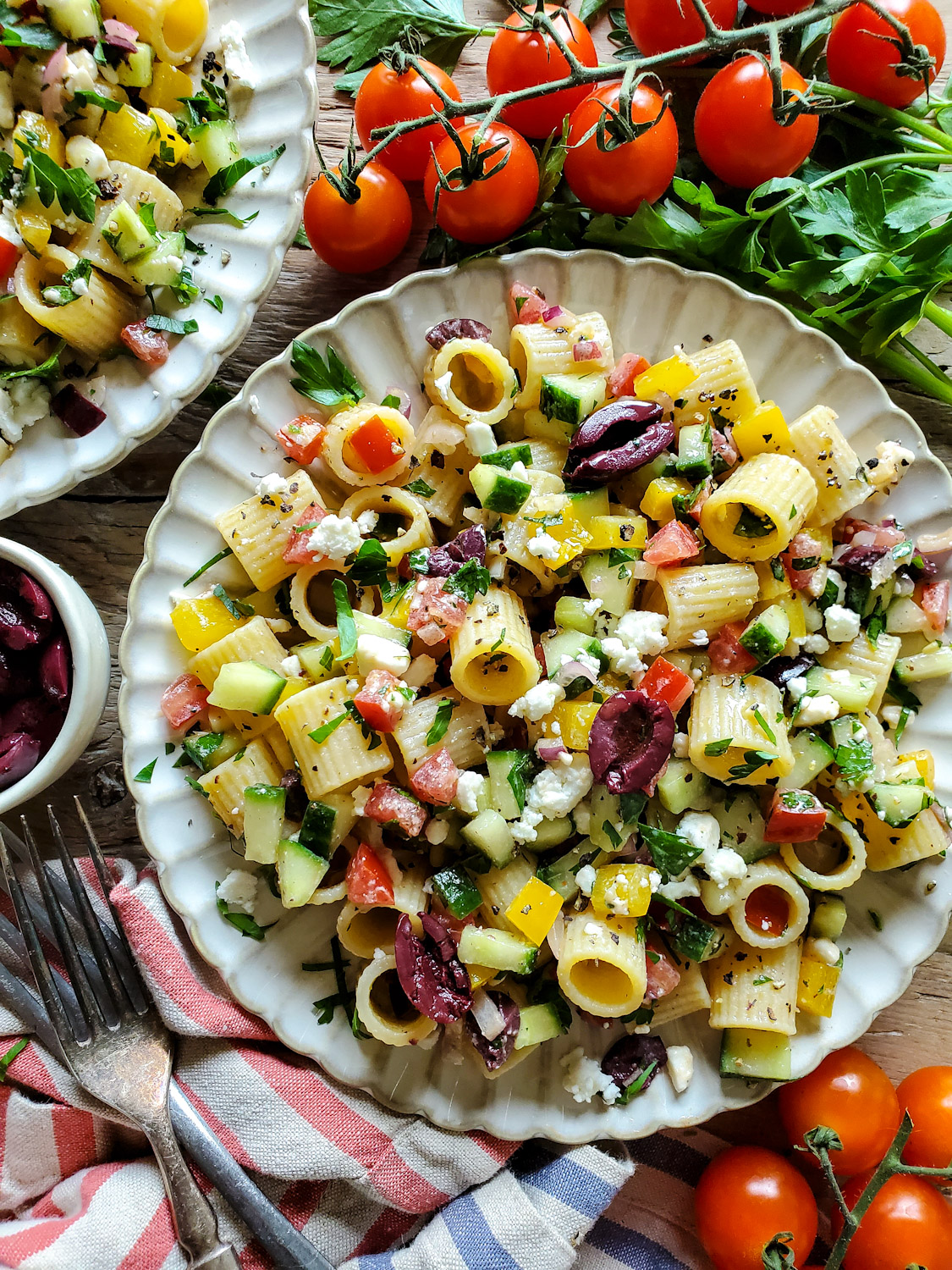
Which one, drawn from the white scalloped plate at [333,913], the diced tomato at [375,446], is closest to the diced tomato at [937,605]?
the white scalloped plate at [333,913]

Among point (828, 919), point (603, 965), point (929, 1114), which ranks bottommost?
point (929, 1114)

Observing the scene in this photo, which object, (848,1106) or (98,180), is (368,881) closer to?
(848,1106)

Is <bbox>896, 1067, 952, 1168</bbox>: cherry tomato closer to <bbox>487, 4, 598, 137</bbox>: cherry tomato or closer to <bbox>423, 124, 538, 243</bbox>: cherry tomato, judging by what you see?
<bbox>423, 124, 538, 243</bbox>: cherry tomato

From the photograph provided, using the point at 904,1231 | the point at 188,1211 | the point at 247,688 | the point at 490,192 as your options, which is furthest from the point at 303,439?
the point at 904,1231

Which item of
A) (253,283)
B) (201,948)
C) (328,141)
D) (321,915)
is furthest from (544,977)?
(328,141)

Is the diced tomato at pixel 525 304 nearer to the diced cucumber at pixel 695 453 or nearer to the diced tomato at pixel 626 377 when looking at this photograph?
the diced tomato at pixel 626 377

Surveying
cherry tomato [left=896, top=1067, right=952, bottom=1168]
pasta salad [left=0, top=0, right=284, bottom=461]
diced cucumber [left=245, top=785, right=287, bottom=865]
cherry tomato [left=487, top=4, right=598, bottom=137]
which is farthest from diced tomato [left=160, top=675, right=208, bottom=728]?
cherry tomato [left=896, top=1067, right=952, bottom=1168]

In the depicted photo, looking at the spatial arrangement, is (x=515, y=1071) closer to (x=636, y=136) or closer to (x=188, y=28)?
(x=636, y=136)
